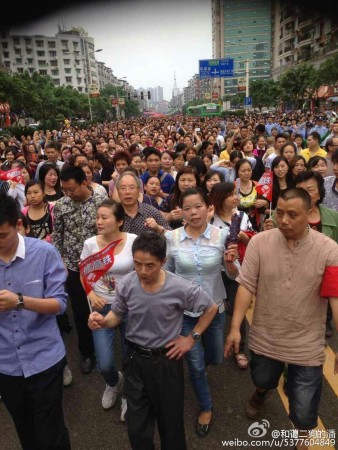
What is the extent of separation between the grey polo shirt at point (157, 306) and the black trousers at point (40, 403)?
52cm

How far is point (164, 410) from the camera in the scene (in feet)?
6.91

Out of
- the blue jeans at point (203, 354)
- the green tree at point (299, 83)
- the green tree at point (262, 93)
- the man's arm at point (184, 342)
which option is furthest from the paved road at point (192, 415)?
Result: the green tree at point (262, 93)

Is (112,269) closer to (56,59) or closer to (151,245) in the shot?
(151,245)

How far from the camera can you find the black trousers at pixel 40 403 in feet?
6.71

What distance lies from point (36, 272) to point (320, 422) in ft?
7.71

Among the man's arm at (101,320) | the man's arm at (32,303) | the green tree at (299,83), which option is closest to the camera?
the man's arm at (32,303)

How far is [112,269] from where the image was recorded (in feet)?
8.59

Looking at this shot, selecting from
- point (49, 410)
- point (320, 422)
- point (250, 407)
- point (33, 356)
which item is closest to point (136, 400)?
point (49, 410)

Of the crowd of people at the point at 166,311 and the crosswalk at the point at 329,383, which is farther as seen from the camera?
the crosswalk at the point at 329,383

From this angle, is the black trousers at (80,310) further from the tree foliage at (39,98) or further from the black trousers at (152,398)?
the tree foliage at (39,98)

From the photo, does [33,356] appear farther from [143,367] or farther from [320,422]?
[320,422]

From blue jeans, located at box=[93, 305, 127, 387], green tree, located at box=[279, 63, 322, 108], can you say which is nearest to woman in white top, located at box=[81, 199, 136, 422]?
blue jeans, located at box=[93, 305, 127, 387]

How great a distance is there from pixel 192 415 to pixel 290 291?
138cm

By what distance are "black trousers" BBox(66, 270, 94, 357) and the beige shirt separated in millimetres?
1673
